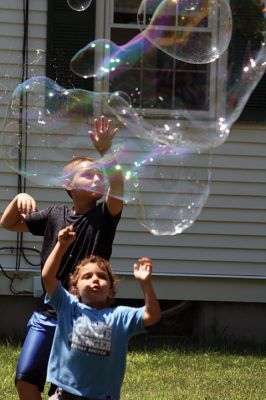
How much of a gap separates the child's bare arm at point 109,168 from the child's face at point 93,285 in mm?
376

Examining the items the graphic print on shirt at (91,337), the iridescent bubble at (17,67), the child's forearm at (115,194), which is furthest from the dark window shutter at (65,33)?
the graphic print on shirt at (91,337)

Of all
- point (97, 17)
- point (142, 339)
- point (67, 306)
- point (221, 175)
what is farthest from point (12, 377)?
point (97, 17)

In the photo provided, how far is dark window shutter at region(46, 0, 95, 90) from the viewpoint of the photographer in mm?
7613

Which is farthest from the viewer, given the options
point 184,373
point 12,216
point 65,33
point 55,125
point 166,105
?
point 65,33

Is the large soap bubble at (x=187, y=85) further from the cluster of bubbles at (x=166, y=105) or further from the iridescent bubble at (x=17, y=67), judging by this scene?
the iridescent bubble at (x=17, y=67)

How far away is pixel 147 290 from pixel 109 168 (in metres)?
0.88

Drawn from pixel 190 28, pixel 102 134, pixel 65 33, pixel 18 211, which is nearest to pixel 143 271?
pixel 102 134

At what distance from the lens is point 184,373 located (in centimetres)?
632

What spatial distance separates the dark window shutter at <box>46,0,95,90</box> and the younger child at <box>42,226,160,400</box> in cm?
416

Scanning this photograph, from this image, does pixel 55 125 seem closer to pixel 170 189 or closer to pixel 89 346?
pixel 170 189

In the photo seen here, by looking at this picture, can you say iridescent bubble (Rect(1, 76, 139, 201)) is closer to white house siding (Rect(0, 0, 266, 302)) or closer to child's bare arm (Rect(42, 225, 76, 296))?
child's bare arm (Rect(42, 225, 76, 296))

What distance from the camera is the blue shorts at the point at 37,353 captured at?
397cm

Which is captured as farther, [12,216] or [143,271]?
[12,216]

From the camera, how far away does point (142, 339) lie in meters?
7.73
